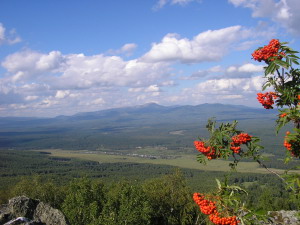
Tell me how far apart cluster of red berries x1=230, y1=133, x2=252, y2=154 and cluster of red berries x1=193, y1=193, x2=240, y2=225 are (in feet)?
4.46

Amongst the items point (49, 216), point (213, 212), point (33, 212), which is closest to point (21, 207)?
point (33, 212)

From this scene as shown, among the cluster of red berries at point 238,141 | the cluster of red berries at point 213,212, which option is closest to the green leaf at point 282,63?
the cluster of red berries at point 238,141

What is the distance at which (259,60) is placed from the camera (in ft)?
21.1

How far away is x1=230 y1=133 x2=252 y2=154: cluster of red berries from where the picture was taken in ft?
20.9

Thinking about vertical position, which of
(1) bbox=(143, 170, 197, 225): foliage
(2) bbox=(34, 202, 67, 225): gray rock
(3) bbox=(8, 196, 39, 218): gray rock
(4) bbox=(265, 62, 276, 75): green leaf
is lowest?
(1) bbox=(143, 170, 197, 225): foliage

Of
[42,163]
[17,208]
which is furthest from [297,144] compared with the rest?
[42,163]

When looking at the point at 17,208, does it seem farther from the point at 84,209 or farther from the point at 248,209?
the point at 248,209

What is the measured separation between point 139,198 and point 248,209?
1083 inches

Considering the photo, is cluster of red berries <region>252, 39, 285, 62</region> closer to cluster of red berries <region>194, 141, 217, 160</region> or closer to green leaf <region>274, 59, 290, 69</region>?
green leaf <region>274, 59, 290, 69</region>

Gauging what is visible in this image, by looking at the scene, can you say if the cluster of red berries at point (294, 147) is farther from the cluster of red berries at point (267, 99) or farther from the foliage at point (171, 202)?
the foliage at point (171, 202)

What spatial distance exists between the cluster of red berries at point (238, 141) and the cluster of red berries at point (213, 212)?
1.36 metres

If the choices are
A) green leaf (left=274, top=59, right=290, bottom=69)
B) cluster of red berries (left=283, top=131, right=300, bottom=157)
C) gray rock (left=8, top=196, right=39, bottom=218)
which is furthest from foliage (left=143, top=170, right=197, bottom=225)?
green leaf (left=274, top=59, right=290, bottom=69)

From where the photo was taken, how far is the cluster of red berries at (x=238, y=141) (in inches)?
251

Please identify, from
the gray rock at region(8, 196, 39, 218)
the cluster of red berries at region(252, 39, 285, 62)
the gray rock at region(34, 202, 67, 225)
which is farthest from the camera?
the gray rock at region(8, 196, 39, 218)
